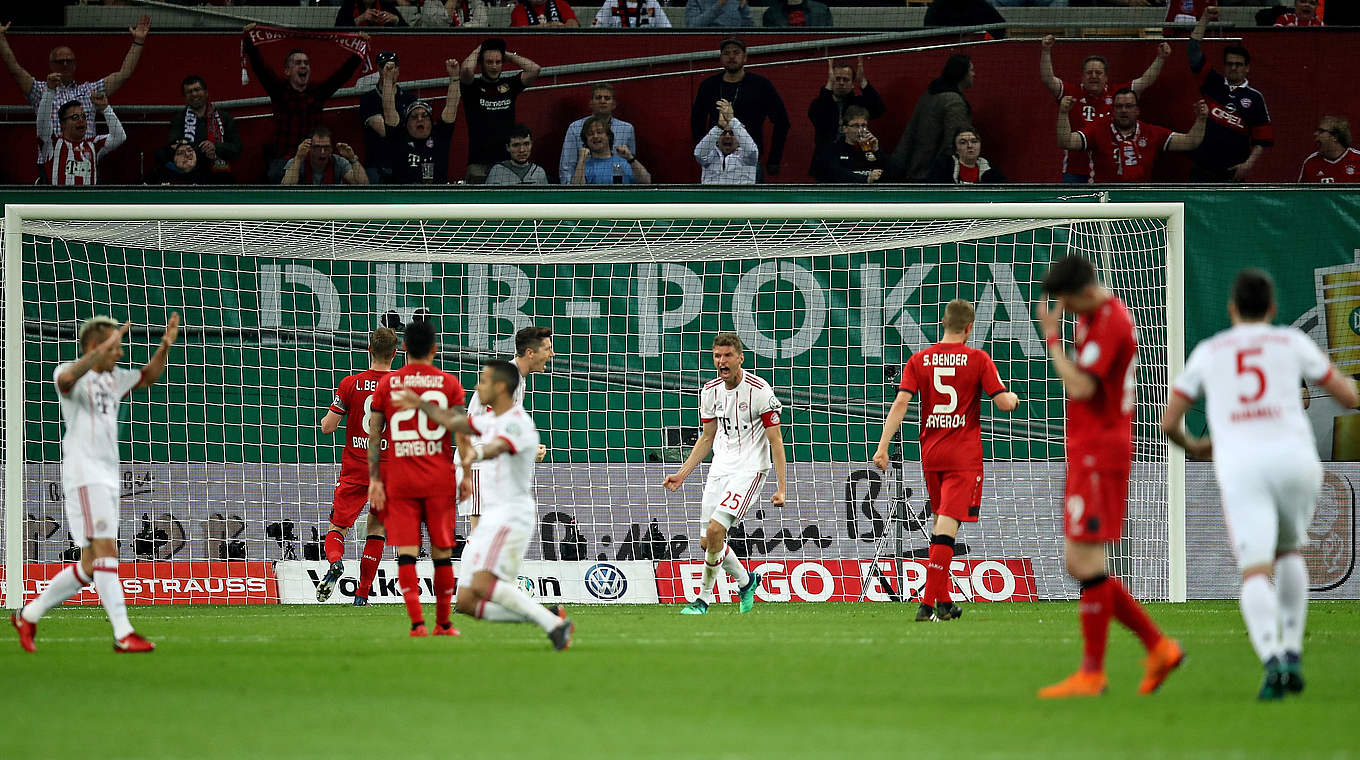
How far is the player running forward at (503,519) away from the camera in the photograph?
9.04 metres

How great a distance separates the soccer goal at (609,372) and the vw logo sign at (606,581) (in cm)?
3

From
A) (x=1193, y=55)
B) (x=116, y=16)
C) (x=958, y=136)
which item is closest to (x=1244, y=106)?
(x=1193, y=55)

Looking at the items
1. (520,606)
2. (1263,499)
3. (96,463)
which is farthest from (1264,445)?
(96,463)

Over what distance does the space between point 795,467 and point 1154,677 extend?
833cm

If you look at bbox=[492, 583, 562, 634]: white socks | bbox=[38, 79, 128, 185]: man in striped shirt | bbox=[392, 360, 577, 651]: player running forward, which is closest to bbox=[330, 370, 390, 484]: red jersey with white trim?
bbox=[392, 360, 577, 651]: player running forward

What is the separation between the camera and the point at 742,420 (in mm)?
13078

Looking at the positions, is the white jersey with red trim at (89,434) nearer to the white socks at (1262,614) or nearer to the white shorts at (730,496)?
the white shorts at (730,496)

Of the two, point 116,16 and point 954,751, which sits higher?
point 116,16

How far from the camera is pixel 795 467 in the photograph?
15.3 metres

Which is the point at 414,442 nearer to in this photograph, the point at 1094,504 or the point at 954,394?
the point at 954,394

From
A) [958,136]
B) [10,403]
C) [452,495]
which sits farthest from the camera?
[958,136]

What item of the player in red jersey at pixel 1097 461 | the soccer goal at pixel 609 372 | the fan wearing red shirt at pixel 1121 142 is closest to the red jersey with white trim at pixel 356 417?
the soccer goal at pixel 609 372

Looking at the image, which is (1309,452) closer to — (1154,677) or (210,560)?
(1154,677)

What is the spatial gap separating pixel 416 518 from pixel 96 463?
2085 millimetres
